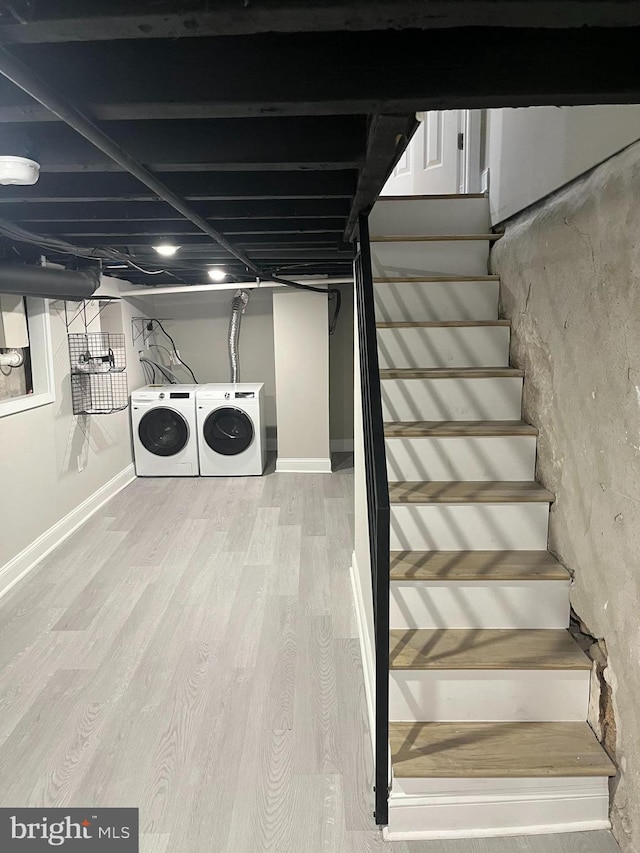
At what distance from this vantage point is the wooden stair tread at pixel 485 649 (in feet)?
6.12

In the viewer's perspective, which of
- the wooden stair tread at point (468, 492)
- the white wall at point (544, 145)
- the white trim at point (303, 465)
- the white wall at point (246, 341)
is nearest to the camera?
the white wall at point (544, 145)

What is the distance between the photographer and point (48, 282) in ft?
11.4

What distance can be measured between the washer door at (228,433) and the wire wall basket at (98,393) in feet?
2.75

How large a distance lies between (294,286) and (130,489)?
2378 millimetres

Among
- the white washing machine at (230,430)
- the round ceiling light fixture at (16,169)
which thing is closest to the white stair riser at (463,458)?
the round ceiling light fixture at (16,169)

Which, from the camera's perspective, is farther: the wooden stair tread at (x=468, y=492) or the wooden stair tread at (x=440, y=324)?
the wooden stair tread at (x=440, y=324)

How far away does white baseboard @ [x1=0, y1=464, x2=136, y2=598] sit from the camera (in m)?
3.57

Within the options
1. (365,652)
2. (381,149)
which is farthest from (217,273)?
(381,149)

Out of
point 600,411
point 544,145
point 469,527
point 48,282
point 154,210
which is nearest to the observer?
point 600,411

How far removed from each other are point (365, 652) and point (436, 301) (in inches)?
63.7

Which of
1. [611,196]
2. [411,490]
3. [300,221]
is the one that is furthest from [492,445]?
[300,221]

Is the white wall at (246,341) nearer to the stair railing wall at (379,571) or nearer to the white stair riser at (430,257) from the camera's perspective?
the white stair riser at (430,257)

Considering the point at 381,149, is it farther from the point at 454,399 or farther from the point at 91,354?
the point at 91,354

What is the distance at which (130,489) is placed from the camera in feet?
18.2
